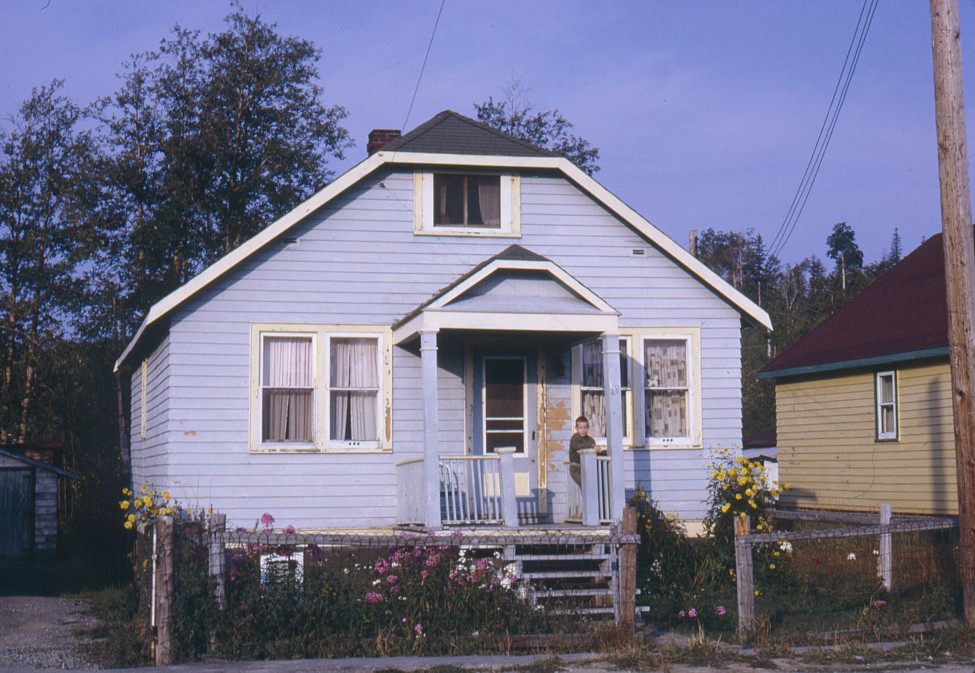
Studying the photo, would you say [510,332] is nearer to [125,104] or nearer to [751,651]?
[751,651]

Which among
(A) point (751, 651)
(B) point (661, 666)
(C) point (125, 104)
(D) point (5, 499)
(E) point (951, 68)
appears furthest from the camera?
(C) point (125, 104)

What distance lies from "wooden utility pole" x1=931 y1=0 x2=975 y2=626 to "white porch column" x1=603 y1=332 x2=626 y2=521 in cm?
444

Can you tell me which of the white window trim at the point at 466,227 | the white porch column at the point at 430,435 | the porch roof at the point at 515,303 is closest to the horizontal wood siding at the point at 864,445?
the porch roof at the point at 515,303

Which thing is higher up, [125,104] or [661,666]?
[125,104]

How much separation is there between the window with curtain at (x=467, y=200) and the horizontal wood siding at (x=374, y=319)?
13.5 inches

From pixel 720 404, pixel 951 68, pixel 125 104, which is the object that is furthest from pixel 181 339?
pixel 125 104

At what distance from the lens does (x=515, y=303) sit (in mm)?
15133

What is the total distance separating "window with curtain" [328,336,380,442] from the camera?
53.3ft

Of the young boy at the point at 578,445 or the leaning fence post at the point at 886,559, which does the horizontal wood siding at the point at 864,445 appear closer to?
the leaning fence post at the point at 886,559

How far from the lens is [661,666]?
10203 millimetres

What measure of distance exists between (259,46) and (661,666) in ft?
96.6

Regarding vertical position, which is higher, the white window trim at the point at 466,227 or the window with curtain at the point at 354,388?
the white window trim at the point at 466,227

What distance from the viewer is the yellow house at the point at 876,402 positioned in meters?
21.7

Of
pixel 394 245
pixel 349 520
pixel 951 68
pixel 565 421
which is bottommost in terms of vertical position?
pixel 349 520
